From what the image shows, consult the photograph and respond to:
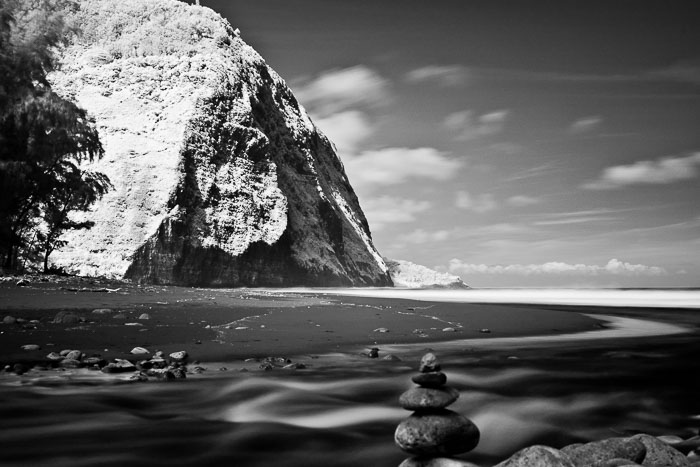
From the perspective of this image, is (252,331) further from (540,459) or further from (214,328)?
(540,459)

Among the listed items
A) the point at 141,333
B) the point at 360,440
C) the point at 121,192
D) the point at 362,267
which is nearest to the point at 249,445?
the point at 360,440

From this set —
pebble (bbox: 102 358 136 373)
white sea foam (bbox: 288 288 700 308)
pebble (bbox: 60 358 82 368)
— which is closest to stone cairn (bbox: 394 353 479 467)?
pebble (bbox: 102 358 136 373)

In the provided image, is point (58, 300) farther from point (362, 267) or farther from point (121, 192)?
point (362, 267)

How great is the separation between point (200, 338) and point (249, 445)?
554 centimetres

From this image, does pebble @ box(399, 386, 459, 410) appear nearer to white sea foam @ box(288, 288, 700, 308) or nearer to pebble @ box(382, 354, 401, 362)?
pebble @ box(382, 354, 401, 362)

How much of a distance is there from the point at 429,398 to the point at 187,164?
72.2 metres

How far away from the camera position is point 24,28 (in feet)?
75.8

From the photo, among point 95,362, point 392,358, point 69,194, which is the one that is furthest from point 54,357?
point 69,194

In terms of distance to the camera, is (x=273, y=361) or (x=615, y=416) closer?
(x=615, y=416)

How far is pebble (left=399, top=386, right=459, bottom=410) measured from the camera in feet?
10.1

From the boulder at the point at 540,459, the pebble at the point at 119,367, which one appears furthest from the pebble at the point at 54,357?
the boulder at the point at 540,459

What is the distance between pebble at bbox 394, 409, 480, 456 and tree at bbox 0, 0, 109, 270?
23.9m

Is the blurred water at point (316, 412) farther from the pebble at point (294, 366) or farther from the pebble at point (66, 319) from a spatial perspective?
the pebble at point (66, 319)

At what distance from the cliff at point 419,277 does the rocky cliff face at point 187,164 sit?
42.4 metres
